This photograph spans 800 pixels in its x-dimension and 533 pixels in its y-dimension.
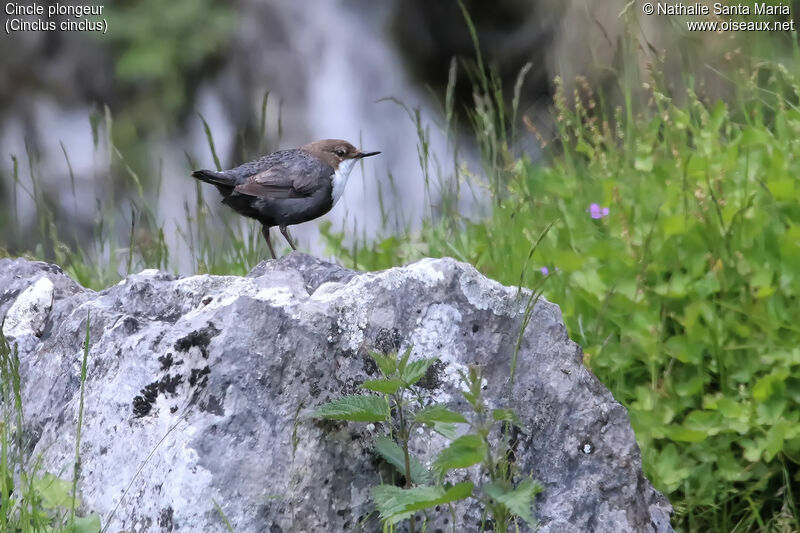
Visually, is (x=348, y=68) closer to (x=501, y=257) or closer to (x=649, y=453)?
(x=501, y=257)

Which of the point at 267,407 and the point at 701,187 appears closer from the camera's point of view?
the point at 267,407

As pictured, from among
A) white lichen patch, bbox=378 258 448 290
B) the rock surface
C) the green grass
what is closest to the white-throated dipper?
the rock surface

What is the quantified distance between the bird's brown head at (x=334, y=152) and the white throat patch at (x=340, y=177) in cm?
2

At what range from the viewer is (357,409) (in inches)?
74.1

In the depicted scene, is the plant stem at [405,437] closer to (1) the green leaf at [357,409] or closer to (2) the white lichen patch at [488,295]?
(1) the green leaf at [357,409]

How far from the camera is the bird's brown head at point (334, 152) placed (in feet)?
13.5

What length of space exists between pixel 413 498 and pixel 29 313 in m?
1.38

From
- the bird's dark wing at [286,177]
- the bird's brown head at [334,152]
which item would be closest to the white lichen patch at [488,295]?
the bird's dark wing at [286,177]

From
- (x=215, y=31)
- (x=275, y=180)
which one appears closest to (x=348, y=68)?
Result: (x=215, y=31)

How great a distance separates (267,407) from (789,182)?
6.28 feet

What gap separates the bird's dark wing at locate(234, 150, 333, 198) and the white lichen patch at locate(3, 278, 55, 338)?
3.81ft

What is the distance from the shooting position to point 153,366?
2.11 metres

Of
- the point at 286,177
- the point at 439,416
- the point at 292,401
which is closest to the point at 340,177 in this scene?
the point at 286,177

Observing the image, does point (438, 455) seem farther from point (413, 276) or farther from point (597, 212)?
point (597, 212)
